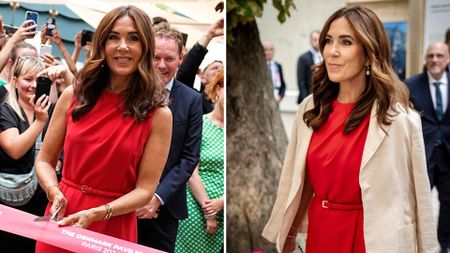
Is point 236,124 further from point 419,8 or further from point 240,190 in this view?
point 419,8

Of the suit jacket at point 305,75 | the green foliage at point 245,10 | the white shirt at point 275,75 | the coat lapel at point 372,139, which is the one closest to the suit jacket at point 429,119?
the green foliage at point 245,10

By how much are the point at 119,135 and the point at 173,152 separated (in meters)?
0.43

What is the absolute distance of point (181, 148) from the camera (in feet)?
11.6

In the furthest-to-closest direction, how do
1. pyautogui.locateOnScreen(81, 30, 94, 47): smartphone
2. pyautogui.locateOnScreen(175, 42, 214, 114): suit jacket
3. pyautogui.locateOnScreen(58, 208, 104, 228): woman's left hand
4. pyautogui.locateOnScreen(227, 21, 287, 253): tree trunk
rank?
pyautogui.locateOnScreen(227, 21, 287, 253): tree trunk < pyautogui.locateOnScreen(175, 42, 214, 114): suit jacket < pyautogui.locateOnScreen(81, 30, 94, 47): smartphone < pyautogui.locateOnScreen(58, 208, 104, 228): woman's left hand

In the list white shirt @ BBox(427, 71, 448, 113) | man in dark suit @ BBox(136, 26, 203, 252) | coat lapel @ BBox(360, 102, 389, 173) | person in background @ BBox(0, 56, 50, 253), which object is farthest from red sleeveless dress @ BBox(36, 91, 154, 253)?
white shirt @ BBox(427, 71, 448, 113)

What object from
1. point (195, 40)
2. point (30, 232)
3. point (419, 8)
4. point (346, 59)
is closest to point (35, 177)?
point (30, 232)

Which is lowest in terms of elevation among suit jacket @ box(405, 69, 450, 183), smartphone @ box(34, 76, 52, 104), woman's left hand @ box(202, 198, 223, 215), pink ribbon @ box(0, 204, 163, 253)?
suit jacket @ box(405, 69, 450, 183)

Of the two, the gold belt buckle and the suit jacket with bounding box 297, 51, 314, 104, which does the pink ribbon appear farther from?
the suit jacket with bounding box 297, 51, 314, 104

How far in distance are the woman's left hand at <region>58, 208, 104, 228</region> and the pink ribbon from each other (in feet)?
0.07

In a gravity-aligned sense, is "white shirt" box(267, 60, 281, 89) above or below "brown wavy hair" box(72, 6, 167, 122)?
below

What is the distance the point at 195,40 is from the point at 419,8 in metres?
7.11

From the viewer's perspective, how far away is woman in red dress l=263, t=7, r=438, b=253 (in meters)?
3.14

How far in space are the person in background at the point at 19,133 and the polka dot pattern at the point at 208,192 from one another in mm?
763

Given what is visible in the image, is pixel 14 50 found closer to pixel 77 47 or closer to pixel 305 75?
pixel 77 47
